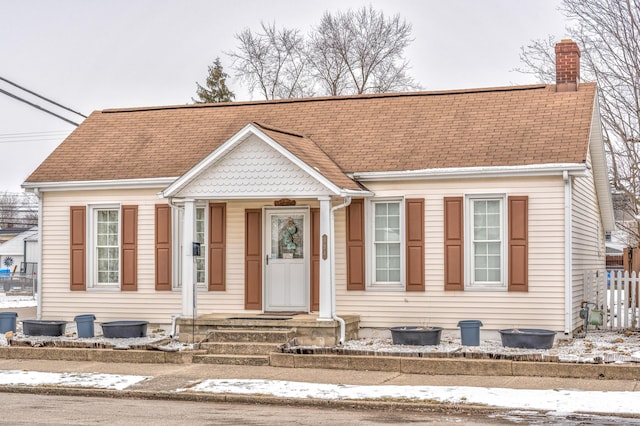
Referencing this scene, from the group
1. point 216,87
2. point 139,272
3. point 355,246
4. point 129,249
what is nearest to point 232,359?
point 355,246

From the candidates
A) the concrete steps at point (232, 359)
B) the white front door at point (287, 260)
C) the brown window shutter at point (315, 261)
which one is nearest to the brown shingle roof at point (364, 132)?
the brown window shutter at point (315, 261)

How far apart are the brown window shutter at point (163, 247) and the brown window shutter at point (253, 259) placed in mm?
1656

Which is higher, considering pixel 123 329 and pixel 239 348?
pixel 123 329

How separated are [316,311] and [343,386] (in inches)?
217

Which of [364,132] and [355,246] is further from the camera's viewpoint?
[364,132]

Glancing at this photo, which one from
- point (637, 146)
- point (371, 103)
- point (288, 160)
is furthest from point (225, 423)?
point (637, 146)

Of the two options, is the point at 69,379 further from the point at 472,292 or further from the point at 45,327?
the point at 472,292

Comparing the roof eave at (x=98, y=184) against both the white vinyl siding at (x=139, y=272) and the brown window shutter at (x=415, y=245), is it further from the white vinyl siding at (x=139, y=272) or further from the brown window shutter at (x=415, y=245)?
the brown window shutter at (x=415, y=245)

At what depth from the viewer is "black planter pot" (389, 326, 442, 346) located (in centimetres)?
1667

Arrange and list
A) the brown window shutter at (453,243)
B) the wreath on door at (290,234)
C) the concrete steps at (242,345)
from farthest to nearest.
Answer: the wreath on door at (290,234), the brown window shutter at (453,243), the concrete steps at (242,345)

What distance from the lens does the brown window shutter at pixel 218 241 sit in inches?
756

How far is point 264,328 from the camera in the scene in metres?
17.3

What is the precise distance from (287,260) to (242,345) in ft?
9.62

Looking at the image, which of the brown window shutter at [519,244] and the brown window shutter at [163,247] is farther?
the brown window shutter at [163,247]
